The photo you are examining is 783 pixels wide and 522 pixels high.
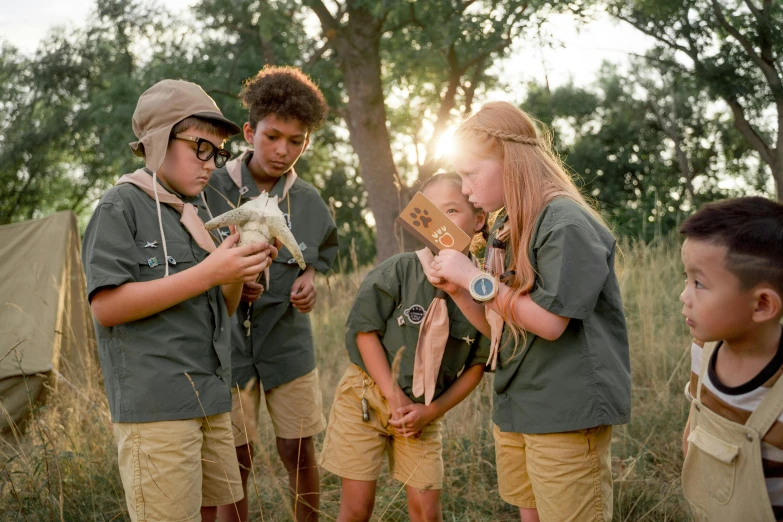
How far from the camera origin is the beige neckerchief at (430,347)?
8.44 feet

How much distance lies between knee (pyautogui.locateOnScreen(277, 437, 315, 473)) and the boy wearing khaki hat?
29.5 inches

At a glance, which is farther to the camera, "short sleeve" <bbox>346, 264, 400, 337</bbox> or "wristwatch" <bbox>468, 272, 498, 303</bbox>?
"short sleeve" <bbox>346, 264, 400, 337</bbox>

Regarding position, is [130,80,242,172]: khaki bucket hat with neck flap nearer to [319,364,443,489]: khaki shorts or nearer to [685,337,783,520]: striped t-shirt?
[319,364,443,489]: khaki shorts

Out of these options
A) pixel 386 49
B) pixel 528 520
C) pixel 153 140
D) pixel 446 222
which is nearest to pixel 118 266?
pixel 153 140

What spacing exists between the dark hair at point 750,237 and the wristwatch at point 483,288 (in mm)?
621

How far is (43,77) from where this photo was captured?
19469 mm

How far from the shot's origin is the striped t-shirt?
1707 mm

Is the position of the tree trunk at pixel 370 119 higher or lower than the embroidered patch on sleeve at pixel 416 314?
higher

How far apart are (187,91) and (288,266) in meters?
1.02

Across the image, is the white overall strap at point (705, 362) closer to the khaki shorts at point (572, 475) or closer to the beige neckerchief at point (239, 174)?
the khaki shorts at point (572, 475)

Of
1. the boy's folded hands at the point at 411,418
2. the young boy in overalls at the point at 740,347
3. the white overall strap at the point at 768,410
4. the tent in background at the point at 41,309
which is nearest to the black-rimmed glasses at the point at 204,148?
the boy's folded hands at the point at 411,418

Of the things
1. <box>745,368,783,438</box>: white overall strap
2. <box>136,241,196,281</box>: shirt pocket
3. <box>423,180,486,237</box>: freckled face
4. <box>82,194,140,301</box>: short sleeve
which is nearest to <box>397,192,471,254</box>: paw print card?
<box>423,180,486,237</box>: freckled face

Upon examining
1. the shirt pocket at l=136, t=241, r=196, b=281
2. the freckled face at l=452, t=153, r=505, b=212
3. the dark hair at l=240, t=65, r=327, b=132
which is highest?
the dark hair at l=240, t=65, r=327, b=132

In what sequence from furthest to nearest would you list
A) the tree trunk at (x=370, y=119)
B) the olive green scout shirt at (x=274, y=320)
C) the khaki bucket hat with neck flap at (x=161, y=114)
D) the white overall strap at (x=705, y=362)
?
the tree trunk at (x=370, y=119)
the olive green scout shirt at (x=274, y=320)
the khaki bucket hat with neck flap at (x=161, y=114)
the white overall strap at (x=705, y=362)
